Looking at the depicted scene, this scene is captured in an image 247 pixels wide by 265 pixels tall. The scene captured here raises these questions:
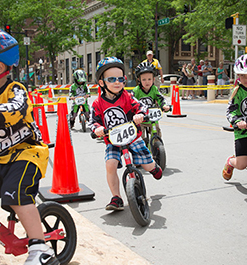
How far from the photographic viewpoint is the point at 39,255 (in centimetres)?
236

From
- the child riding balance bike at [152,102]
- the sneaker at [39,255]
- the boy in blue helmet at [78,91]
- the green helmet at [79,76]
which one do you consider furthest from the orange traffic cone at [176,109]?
the sneaker at [39,255]

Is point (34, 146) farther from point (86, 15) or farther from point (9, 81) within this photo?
point (86, 15)

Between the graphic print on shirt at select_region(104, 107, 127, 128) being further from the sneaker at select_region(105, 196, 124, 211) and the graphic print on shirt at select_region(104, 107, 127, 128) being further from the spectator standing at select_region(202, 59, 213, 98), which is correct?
the spectator standing at select_region(202, 59, 213, 98)

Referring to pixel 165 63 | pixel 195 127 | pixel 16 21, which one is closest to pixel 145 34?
pixel 165 63

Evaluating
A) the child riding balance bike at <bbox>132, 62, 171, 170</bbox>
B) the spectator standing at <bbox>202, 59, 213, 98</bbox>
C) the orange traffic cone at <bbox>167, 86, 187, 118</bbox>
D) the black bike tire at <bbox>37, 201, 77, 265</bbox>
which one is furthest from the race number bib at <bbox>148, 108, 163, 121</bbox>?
the spectator standing at <bbox>202, 59, 213, 98</bbox>

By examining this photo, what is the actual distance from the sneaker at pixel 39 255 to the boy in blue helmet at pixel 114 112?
5.76 feet

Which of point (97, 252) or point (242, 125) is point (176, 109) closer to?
point (242, 125)

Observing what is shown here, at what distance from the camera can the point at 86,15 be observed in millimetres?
56875

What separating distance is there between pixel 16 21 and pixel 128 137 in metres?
37.6

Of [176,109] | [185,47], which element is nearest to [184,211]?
[176,109]

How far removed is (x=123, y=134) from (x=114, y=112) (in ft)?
1.57

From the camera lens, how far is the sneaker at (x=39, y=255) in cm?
233

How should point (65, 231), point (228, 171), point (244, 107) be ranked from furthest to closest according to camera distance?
point (228, 171), point (244, 107), point (65, 231)

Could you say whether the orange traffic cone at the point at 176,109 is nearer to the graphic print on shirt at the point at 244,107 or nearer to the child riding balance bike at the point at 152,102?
the child riding balance bike at the point at 152,102
